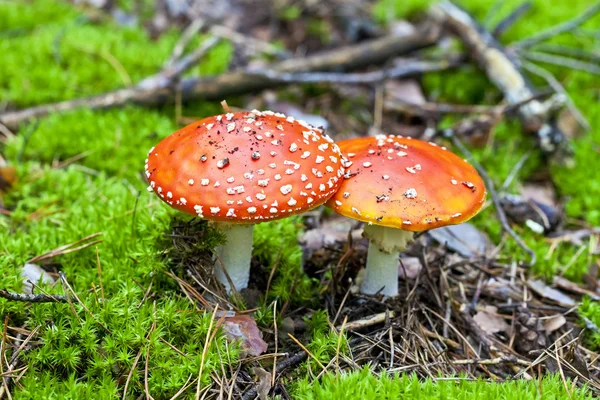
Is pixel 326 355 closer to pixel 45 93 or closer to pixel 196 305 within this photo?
pixel 196 305

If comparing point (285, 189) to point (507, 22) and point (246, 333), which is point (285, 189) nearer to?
point (246, 333)

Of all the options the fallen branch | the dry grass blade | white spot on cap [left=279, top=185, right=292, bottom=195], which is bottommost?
the fallen branch

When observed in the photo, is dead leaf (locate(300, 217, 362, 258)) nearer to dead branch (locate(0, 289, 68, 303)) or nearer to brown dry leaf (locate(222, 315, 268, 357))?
brown dry leaf (locate(222, 315, 268, 357))

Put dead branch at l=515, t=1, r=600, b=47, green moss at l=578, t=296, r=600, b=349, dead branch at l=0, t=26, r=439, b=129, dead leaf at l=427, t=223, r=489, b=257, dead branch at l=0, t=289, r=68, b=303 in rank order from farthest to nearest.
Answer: dead branch at l=515, t=1, r=600, b=47 < dead branch at l=0, t=26, r=439, b=129 < dead leaf at l=427, t=223, r=489, b=257 < green moss at l=578, t=296, r=600, b=349 < dead branch at l=0, t=289, r=68, b=303

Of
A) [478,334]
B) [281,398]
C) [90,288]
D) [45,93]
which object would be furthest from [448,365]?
[45,93]

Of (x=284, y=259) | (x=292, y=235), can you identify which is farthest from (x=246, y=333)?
(x=292, y=235)

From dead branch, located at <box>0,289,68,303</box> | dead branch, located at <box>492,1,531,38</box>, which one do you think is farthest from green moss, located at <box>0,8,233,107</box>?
dead branch, located at <box>0,289,68,303</box>

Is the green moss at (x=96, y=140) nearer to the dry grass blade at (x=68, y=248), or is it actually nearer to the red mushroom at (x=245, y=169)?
the dry grass blade at (x=68, y=248)
